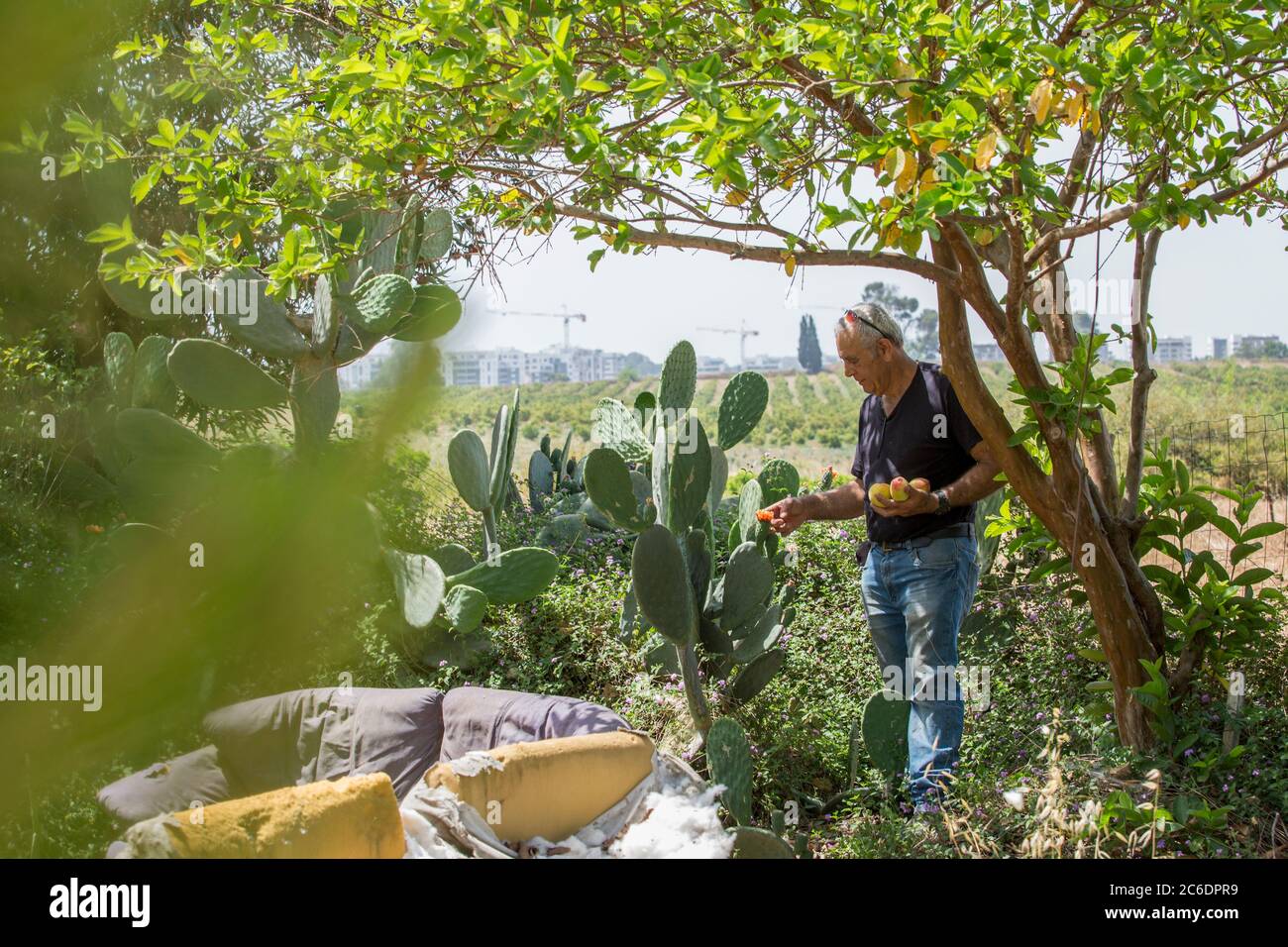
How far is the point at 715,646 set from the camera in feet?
12.9

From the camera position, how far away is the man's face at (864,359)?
3123mm

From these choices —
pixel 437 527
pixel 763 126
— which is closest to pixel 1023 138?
pixel 763 126

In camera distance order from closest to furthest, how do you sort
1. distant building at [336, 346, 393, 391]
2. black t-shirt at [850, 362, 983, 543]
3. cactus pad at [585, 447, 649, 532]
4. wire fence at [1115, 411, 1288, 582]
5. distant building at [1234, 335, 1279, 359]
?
black t-shirt at [850, 362, 983, 543] < cactus pad at [585, 447, 649, 532] < distant building at [336, 346, 393, 391] < wire fence at [1115, 411, 1288, 582] < distant building at [1234, 335, 1279, 359]

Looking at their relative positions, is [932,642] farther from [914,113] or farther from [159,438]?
→ [159,438]

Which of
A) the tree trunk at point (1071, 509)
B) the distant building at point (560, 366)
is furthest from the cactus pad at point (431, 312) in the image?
the distant building at point (560, 366)

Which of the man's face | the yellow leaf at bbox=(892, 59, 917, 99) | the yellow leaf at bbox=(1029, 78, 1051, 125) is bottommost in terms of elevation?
the man's face

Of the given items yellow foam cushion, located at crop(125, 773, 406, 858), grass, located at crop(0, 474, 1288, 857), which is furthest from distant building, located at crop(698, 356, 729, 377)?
Result: yellow foam cushion, located at crop(125, 773, 406, 858)

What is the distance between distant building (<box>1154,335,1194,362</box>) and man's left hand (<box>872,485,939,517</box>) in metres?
18.2

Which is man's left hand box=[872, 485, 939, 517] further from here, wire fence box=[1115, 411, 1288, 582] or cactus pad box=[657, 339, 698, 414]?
wire fence box=[1115, 411, 1288, 582]

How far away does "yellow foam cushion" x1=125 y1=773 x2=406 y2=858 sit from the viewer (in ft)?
6.70

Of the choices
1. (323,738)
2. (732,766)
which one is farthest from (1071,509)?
(323,738)

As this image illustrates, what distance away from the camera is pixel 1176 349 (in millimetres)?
20656

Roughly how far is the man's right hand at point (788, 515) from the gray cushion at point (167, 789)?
1818 millimetres

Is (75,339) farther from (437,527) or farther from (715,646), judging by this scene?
(715,646)
